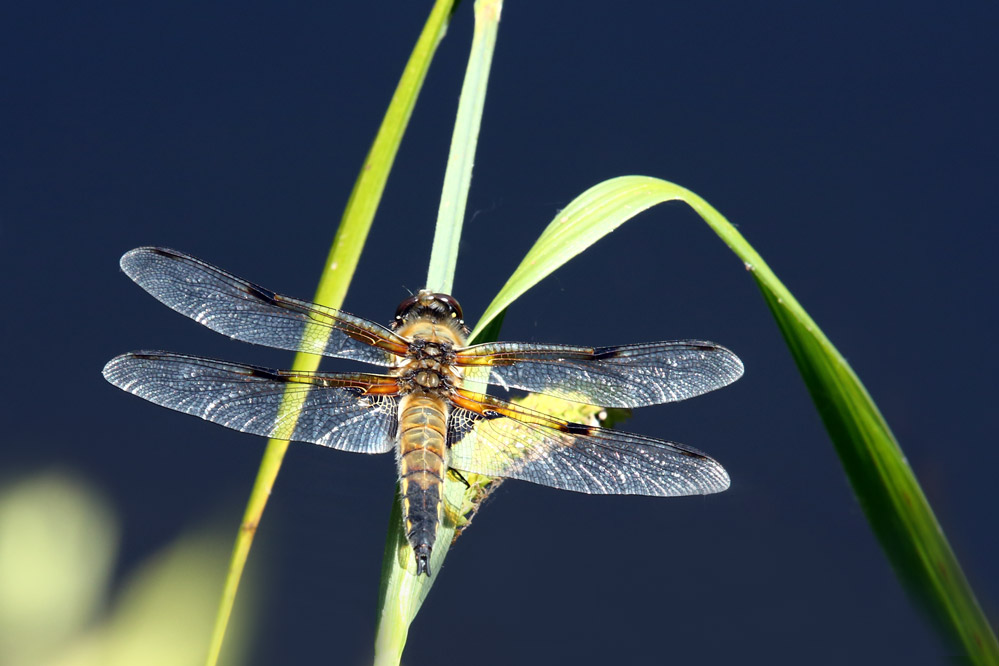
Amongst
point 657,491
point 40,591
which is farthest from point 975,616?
point 40,591

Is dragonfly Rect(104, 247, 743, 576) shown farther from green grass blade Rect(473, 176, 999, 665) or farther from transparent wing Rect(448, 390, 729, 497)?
green grass blade Rect(473, 176, 999, 665)

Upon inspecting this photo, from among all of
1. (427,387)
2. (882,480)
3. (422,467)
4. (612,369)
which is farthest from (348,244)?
(882,480)

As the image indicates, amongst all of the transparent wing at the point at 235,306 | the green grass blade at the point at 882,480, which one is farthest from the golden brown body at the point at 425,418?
the green grass blade at the point at 882,480

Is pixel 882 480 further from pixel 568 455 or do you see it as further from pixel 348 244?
pixel 348 244

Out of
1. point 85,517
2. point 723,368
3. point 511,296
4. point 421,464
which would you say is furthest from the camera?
point 85,517

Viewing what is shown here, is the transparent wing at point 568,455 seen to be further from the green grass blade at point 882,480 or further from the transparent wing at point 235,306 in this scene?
the green grass blade at point 882,480

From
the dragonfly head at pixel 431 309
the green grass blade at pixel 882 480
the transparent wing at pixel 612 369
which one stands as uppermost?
the dragonfly head at pixel 431 309

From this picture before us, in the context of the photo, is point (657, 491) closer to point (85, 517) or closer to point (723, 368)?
point (723, 368)
